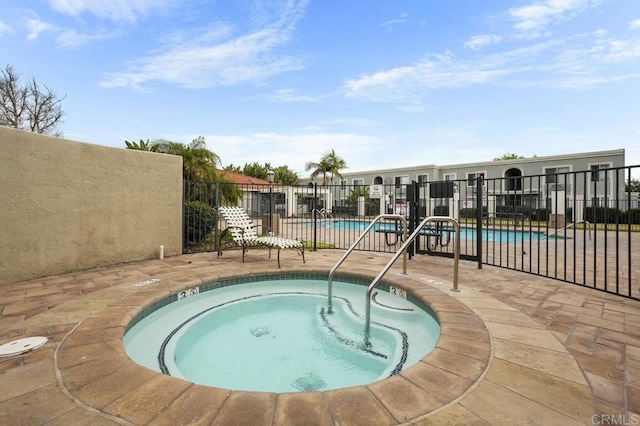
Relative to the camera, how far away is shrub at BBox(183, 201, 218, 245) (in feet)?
22.5

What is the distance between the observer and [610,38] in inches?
284

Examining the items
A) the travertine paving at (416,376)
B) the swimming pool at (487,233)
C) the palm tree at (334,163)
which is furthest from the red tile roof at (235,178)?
the palm tree at (334,163)

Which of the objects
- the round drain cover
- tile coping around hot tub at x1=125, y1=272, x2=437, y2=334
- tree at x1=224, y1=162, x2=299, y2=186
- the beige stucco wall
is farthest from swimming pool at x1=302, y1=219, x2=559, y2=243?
tree at x1=224, y1=162, x2=299, y2=186

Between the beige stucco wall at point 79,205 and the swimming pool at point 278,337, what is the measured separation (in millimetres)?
2319

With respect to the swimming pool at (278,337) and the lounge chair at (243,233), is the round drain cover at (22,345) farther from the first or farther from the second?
the lounge chair at (243,233)

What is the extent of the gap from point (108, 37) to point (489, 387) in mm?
12494

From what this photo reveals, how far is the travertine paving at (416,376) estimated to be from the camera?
54.1 inches

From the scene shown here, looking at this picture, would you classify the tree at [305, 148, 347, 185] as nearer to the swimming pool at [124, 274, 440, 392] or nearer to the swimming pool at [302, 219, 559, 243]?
the swimming pool at [302, 219, 559, 243]

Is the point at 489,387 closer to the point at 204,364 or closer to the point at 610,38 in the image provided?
the point at 204,364

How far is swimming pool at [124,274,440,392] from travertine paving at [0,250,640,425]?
0.32 m

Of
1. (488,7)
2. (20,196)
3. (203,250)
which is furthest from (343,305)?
(488,7)

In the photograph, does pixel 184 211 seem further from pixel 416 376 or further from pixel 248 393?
pixel 416 376

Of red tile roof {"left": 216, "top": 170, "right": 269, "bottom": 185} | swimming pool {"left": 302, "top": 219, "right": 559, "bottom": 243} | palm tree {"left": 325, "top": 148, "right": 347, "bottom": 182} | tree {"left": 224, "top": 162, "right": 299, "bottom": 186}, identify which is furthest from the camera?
tree {"left": 224, "top": 162, "right": 299, "bottom": 186}

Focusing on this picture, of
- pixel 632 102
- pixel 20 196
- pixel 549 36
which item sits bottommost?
pixel 20 196
